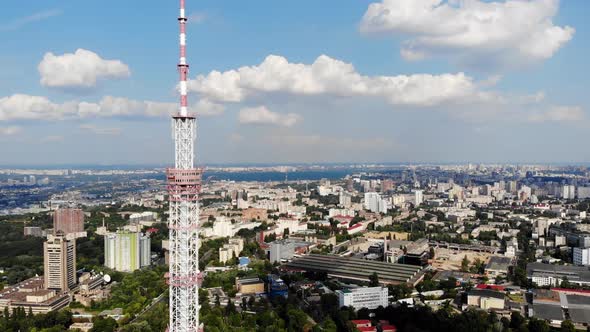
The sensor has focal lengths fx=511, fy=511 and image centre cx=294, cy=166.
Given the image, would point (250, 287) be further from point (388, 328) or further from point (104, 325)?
point (388, 328)

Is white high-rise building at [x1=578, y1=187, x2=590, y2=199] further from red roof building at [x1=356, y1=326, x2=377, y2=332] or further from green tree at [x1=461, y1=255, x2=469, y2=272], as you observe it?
red roof building at [x1=356, y1=326, x2=377, y2=332]

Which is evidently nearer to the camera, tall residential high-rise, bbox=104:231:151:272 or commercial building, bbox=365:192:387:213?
tall residential high-rise, bbox=104:231:151:272

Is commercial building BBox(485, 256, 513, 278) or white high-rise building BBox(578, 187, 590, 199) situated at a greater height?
white high-rise building BBox(578, 187, 590, 199)

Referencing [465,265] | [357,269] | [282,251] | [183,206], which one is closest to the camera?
[183,206]

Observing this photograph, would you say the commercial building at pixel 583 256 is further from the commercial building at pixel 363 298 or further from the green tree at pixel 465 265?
the commercial building at pixel 363 298

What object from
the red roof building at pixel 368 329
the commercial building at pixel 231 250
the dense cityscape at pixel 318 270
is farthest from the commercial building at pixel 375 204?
the red roof building at pixel 368 329

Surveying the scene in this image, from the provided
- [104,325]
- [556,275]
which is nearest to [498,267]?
[556,275]

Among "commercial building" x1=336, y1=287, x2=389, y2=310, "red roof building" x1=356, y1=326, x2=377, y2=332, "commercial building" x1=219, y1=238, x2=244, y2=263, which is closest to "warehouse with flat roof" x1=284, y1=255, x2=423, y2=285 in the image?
"commercial building" x1=336, y1=287, x2=389, y2=310

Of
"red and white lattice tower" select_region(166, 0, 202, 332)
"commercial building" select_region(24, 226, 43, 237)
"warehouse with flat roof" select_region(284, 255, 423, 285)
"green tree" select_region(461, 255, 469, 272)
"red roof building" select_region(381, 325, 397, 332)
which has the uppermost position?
"red and white lattice tower" select_region(166, 0, 202, 332)
